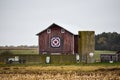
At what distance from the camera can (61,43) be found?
55562mm

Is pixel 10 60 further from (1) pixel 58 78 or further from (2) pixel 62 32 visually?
(1) pixel 58 78

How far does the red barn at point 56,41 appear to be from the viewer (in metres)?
55.6

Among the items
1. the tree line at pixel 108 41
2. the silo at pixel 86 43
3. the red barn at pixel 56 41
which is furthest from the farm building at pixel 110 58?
the tree line at pixel 108 41

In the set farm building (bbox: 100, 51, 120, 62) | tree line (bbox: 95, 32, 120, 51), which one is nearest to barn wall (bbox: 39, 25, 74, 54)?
farm building (bbox: 100, 51, 120, 62)


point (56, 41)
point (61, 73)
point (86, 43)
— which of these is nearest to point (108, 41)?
point (86, 43)

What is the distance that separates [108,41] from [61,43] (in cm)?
6242

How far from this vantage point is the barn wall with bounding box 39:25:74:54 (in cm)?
5562

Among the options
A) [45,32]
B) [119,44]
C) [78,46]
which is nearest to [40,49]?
[45,32]

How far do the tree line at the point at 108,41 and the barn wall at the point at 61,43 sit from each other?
54447 millimetres

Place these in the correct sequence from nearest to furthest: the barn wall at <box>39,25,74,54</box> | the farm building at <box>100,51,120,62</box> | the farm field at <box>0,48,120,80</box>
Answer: the farm field at <box>0,48,120,80</box>
the farm building at <box>100,51,120,62</box>
the barn wall at <box>39,25,74,54</box>

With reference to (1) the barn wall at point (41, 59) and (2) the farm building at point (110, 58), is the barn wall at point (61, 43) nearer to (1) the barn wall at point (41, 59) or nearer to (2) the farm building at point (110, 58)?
(2) the farm building at point (110, 58)

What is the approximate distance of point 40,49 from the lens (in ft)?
185

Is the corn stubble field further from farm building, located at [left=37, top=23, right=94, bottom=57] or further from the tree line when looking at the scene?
the tree line

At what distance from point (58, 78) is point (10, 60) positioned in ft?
78.2
